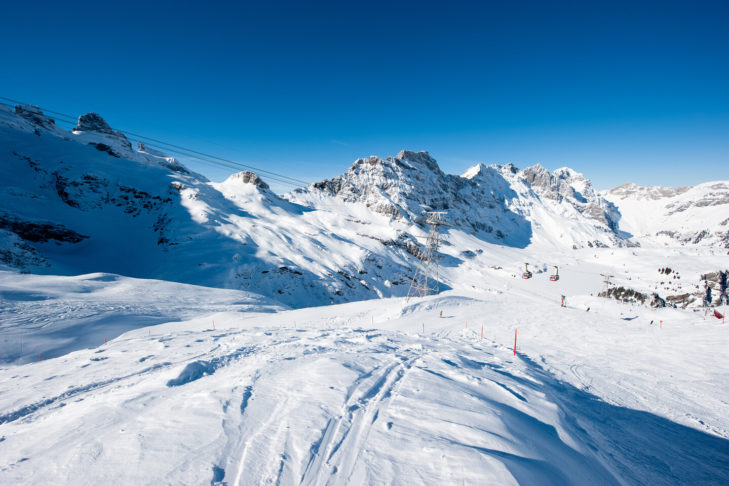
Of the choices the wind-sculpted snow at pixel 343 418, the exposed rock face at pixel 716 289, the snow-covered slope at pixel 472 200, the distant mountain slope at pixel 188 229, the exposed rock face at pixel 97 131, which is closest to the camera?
the wind-sculpted snow at pixel 343 418

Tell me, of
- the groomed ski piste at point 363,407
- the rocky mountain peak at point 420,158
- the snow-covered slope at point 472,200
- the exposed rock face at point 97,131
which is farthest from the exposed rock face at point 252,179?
the rocky mountain peak at point 420,158

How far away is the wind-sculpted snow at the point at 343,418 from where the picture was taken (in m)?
3.76

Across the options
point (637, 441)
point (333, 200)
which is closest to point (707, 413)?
point (637, 441)

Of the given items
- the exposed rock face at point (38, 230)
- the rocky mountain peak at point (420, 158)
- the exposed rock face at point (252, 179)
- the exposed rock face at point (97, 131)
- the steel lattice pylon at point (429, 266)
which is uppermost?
the rocky mountain peak at point (420, 158)

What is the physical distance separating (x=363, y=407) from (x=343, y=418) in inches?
23.8

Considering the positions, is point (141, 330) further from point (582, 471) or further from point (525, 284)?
point (525, 284)

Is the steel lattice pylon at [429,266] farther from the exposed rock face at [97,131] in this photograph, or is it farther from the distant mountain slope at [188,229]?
the exposed rock face at [97,131]

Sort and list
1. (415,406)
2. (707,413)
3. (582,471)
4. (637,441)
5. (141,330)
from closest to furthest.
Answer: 1. (582,471)
2. (415,406)
3. (637,441)
4. (707,413)
5. (141,330)

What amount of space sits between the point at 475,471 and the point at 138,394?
6367 mm

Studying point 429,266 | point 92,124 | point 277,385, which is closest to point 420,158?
point 429,266

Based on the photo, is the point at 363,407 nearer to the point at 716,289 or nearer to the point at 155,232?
the point at 155,232

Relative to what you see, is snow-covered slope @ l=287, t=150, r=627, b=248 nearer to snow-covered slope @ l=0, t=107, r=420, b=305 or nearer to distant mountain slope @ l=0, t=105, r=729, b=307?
distant mountain slope @ l=0, t=105, r=729, b=307

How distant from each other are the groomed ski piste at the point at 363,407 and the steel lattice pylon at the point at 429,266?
15.6 meters

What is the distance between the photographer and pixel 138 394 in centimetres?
570
